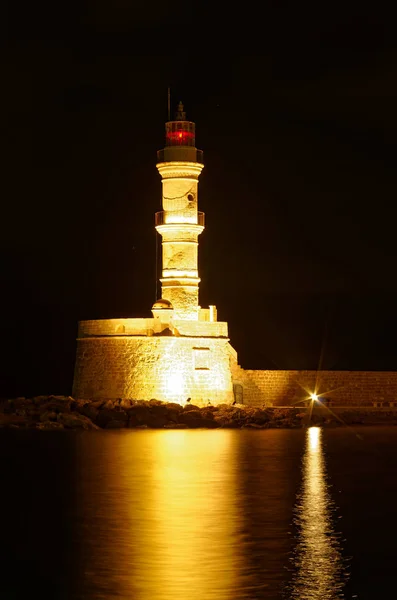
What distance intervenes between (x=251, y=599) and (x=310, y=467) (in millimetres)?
12660

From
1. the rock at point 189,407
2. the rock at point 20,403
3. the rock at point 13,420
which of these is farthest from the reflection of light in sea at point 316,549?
the rock at point 20,403

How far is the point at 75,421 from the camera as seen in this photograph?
1416 inches

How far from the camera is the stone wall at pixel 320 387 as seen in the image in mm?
39500

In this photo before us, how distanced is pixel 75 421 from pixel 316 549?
1864cm

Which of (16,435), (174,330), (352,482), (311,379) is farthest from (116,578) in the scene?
(311,379)

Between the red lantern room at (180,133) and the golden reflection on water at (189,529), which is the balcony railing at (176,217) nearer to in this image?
the red lantern room at (180,133)

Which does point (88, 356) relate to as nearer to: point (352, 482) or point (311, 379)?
point (311, 379)

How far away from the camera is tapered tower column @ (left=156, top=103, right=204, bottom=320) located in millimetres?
38375

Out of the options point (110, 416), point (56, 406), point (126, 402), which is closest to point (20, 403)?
point (56, 406)

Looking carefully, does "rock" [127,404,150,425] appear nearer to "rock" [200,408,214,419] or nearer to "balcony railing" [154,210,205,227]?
"rock" [200,408,214,419]

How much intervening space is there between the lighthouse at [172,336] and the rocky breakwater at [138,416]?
620 mm

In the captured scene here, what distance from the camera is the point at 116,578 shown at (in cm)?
1598

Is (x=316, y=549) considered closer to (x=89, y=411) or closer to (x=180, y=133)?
(x=89, y=411)

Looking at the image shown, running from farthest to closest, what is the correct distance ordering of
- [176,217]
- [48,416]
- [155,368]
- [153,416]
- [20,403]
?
[20,403], [176,217], [155,368], [48,416], [153,416]
